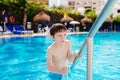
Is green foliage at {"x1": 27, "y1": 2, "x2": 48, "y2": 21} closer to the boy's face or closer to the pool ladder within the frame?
the boy's face

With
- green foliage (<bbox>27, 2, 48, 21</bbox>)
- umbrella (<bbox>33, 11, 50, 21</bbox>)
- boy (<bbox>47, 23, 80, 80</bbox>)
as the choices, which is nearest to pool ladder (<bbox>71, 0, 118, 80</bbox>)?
boy (<bbox>47, 23, 80, 80</bbox>)

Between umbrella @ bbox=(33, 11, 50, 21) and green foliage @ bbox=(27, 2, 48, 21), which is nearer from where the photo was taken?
Result: umbrella @ bbox=(33, 11, 50, 21)

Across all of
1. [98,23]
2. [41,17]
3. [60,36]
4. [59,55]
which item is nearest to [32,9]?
[41,17]

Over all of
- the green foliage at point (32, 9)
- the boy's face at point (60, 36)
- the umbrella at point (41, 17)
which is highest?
the green foliage at point (32, 9)

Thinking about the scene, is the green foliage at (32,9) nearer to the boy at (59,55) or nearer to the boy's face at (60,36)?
the boy at (59,55)

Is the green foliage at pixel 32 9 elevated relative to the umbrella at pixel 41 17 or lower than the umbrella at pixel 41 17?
elevated

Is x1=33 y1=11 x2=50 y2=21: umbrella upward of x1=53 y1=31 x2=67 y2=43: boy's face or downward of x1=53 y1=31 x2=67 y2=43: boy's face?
downward

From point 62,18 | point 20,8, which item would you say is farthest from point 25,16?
point 62,18

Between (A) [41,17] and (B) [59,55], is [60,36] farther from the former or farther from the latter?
(A) [41,17]

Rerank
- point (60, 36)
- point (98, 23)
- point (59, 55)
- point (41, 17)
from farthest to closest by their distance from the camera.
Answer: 1. point (41, 17)
2. point (59, 55)
3. point (60, 36)
4. point (98, 23)

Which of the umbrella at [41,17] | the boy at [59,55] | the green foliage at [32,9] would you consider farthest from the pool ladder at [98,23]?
the green foliage at [32,9]

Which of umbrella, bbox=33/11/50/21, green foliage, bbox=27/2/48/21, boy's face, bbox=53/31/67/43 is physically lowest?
umbrella, bbox=33/11/50/21

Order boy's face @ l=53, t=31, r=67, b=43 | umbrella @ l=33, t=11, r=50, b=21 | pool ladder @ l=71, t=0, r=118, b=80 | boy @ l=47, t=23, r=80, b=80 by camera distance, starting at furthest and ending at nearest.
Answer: umbrella @ l=33, t=11, r=50, b=21 < boy @ l=47, t=23, r=80, b=80 < boy's face @ l=53, t=31, r=67, b=43 < pool ladder @ l=71, t=0, r=118, b=80

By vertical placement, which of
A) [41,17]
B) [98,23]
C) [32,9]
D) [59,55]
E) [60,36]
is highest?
[32,9]
